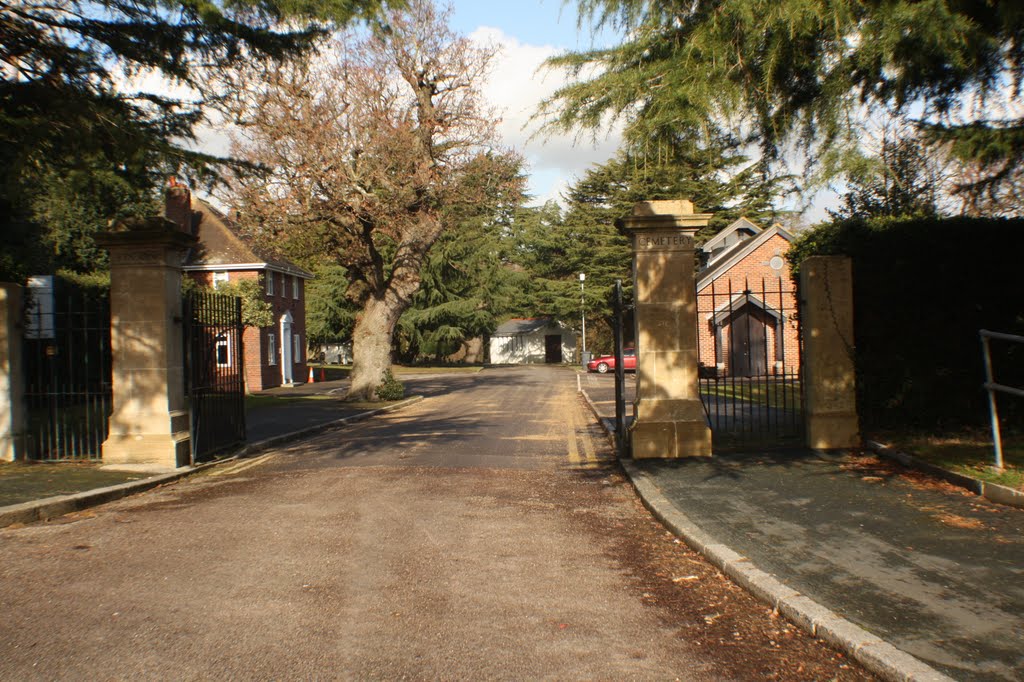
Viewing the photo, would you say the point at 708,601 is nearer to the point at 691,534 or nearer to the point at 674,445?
the point at 691,534

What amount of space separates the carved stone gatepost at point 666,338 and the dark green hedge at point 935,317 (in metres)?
2.25

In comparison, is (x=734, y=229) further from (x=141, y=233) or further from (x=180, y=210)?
(x=141, y=233)

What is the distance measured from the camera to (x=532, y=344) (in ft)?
244

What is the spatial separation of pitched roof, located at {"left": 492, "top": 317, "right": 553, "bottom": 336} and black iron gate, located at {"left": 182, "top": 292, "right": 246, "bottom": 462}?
60542 mm

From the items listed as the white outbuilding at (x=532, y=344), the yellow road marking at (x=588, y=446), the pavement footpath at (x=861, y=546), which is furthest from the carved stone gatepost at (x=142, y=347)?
the white outbuilding at (x=532, y=344)

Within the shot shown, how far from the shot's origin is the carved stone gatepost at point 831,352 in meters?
9.90

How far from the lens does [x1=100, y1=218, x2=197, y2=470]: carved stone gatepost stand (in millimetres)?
10148

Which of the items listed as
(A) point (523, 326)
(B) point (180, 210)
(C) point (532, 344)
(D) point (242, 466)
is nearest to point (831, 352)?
(D) point (242, 466)

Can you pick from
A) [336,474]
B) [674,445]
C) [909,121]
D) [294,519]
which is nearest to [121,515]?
[294,519]

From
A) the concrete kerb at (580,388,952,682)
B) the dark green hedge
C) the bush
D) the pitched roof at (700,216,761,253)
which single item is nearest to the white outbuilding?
the pitched roof at (700,216,761,253)

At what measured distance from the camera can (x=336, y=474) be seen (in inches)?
387

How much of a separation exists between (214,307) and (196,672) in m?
8.76

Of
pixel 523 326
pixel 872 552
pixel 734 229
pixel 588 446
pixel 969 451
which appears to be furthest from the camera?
pixel 523 326

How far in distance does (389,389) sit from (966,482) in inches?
779
